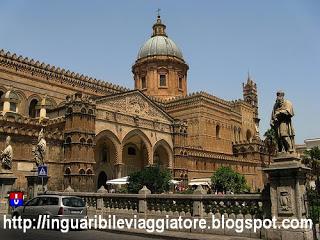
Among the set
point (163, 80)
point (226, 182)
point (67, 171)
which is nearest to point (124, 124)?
point (67, 171)

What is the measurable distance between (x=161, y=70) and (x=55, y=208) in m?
46.9

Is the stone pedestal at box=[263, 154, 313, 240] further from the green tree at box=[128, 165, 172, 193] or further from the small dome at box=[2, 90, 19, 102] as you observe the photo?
the small dome at box=[2, 90, 19, 102]

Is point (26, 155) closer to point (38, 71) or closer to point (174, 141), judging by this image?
point (38, 71)

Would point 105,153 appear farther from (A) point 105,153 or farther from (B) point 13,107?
(B) point 13,107

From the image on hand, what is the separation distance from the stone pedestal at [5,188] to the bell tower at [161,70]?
38.9 metres

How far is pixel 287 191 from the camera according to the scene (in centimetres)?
1104

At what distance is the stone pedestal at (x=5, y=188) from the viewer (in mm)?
20594

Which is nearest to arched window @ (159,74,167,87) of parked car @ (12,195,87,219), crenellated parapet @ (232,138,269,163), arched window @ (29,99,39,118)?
crenellated parapet @ (232,138,269,163)

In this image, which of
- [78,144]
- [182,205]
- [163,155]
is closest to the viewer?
[182,205]

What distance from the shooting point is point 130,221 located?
50.3ft

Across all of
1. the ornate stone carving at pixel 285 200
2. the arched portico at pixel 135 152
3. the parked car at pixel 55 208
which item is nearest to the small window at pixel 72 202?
the parked car at pixel 55 208

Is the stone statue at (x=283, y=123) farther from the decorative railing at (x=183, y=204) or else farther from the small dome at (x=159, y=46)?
the small dome at (x=159, y=46)

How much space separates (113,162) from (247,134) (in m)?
32.8

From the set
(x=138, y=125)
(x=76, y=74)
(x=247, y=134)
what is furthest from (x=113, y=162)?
(x=247, y=134)
